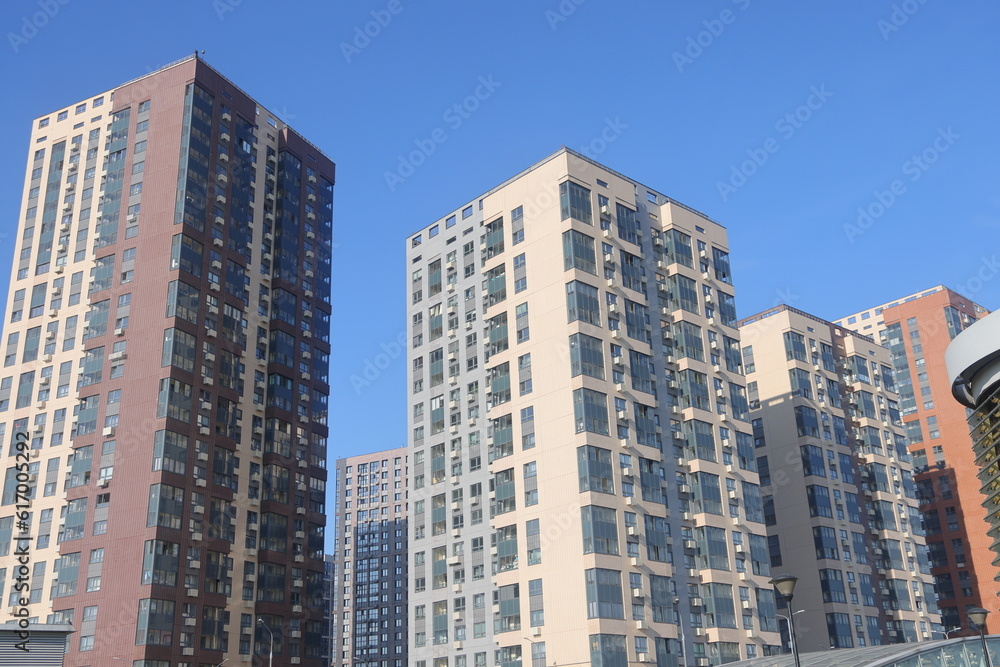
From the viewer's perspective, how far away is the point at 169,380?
91.1 meters

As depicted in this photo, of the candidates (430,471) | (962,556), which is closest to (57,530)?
(430,471)

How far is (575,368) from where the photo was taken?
278 feet

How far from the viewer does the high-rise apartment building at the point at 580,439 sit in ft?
265

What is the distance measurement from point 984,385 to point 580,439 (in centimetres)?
5650

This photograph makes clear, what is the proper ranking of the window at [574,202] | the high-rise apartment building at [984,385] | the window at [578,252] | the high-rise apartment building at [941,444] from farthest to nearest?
the high-rise apartment building at [941,444] → the window at [574,202] → the window at [578,252] → the high-rise apartment building at [984,385]

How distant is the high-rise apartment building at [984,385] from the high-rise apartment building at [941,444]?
124 meters

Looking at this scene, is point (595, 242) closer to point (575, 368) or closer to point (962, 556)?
point (575, 368)

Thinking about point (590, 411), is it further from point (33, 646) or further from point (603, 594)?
point (33, 646)

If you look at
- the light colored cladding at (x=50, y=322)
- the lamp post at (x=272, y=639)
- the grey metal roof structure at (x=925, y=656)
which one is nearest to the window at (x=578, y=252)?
the grey metal roof structure at (x=925, y=656)

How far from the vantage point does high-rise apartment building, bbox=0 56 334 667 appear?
8706 centimetres

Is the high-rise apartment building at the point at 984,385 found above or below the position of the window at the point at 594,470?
below

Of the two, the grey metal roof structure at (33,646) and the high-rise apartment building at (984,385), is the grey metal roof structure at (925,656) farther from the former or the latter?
the grey metal roof structure at (33,646)

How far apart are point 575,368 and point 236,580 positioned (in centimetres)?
3929

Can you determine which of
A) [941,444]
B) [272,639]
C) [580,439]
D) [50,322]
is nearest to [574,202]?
[580,439]
